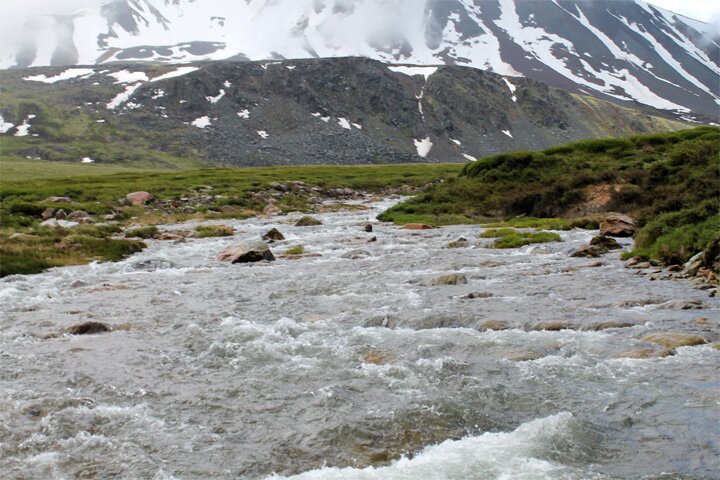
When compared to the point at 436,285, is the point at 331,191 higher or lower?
lower

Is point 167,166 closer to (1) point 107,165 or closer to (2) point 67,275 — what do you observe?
(1) point 107,165

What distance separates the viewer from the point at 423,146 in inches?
6649

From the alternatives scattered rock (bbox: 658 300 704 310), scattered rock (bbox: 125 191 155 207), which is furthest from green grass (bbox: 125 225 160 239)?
scattered rock (bbox: 658 300 704 310)

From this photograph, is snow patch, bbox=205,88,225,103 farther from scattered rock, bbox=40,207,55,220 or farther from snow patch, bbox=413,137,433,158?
scattered rock, bbox=40,207,55,220

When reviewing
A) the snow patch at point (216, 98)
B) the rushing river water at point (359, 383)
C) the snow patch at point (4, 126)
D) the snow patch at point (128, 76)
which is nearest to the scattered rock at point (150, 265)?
the rushing river water at point (359, 383)

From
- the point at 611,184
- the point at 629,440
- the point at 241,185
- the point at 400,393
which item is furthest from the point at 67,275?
the point at 241,185

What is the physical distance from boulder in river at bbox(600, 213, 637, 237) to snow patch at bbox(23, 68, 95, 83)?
185 meters

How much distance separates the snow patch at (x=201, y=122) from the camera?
502 ft

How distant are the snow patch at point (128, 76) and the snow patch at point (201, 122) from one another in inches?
1330

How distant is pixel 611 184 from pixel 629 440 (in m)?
38.4

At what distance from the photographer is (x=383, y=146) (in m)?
158

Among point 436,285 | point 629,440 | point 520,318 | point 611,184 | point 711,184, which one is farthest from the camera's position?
point 611,184

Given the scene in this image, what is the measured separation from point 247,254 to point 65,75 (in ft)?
620

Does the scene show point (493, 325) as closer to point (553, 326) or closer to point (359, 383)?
point (553, 326)
